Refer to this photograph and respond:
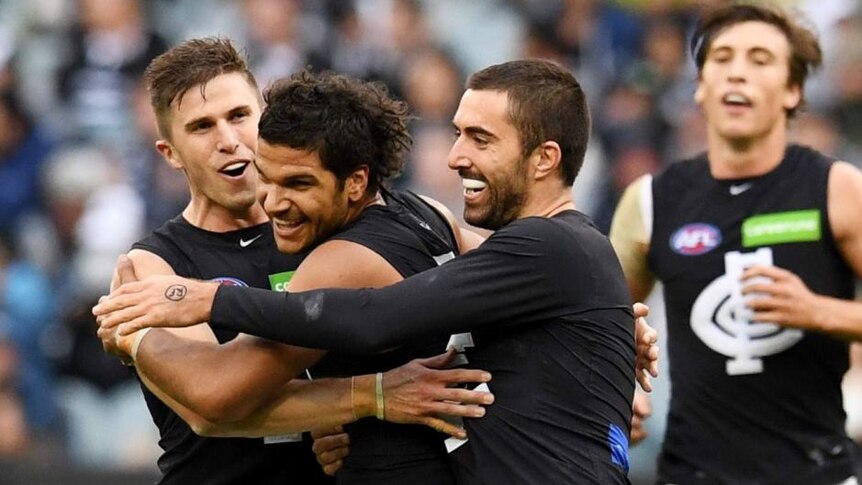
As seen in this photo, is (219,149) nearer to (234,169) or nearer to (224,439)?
(234,169)

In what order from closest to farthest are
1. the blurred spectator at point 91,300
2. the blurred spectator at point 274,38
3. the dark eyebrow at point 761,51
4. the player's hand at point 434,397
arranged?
1. the player's hand at point 434,397
2. the dark eyebrow at point 761,51
3. the blurred spectator at point 91,300
4. the blurred spectator at point 274,38

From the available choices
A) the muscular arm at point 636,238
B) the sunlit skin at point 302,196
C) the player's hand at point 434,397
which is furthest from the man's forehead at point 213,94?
the muscular arm at point 636,238

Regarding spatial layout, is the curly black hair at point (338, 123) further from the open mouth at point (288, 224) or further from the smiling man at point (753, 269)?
the smiling man at point (753, 269)

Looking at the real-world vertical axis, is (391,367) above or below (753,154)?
below

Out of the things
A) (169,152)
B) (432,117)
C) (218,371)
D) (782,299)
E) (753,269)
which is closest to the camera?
(218,371)

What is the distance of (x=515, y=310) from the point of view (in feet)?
14.7

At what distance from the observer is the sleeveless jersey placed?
4625 mm

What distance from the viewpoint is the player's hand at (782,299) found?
591 centimetres

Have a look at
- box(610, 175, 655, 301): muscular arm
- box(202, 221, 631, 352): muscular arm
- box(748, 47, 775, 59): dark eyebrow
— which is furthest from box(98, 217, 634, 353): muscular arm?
box(748, 47, 775, 59): dark eyebrow

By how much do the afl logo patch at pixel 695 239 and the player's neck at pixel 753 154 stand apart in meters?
0.26

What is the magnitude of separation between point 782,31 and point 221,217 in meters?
2.60

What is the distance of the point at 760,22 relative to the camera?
6598mm

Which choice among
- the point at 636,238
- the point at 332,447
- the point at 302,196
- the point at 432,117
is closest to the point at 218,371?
the point at 332,447

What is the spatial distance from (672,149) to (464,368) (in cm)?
575
